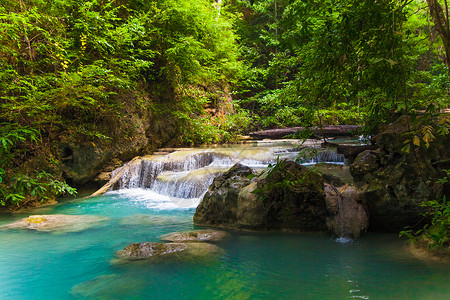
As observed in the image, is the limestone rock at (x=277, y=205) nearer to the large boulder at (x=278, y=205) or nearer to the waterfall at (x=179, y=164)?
the large boulder at (x=278, y=205)

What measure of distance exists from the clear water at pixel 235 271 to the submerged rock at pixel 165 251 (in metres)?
0.15

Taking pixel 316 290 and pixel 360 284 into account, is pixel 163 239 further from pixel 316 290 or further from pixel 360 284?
pixel 360 284

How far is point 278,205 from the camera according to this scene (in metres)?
4.26

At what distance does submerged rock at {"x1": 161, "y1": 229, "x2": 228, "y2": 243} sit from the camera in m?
3.84

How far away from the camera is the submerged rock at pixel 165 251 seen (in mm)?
3238

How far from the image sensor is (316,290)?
8.20ft

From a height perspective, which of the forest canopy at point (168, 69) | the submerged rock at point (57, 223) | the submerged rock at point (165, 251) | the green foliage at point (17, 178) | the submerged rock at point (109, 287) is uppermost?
the forest canopy at point (168, 69)

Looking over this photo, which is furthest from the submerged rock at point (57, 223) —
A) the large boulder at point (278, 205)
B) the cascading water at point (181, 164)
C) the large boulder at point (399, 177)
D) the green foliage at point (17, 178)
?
the large boulder at point (399, 177)

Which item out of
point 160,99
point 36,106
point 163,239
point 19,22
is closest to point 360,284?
point 163,239

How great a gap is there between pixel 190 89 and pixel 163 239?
333 inches

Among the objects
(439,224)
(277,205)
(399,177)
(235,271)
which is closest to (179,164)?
(277,205)

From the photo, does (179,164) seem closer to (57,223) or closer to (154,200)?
(154,200)

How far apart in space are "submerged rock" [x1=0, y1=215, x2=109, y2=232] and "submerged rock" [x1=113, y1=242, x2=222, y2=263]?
70.9 inches

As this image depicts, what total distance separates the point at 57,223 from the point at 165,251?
2827 millimetres
